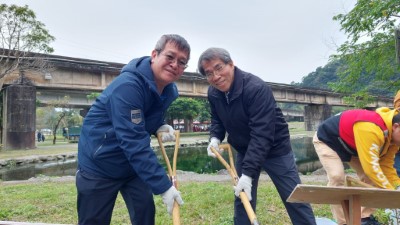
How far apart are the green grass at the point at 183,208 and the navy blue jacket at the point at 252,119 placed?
1379 millimetres

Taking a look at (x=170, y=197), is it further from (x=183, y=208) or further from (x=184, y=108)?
(x=184, y=108)

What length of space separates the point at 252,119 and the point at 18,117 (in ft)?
56.9

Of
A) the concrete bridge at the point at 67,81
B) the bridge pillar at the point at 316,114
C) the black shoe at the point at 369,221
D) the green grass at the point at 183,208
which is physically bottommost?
the green grass at the point at 183,208

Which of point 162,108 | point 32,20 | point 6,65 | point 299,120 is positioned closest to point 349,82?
point 162,108

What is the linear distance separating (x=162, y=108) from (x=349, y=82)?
933 centimetres

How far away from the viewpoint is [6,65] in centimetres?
1570

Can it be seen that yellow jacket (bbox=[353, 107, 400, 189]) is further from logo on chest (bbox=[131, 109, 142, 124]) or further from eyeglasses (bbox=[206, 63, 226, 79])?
logo on chest (bbox=[131, 109, 142, 124])

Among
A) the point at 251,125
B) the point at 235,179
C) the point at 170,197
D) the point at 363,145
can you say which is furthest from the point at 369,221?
the point at 170,197

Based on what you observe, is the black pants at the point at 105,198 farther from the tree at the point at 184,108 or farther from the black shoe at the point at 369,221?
the tree at the point at 184,108

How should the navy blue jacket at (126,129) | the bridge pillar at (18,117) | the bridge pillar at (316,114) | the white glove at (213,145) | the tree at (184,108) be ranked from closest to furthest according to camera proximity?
1. the navy blue jacket at (126,129)
2. the white glove at (213,145)
3. the bridge pillar at (18,117)
4. the bridge pillar at (316,114)
5. the tree at (184,108)

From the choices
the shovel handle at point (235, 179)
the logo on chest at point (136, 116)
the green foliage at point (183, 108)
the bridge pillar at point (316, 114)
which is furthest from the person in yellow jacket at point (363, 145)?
the bridge pillar at point (316, 114)

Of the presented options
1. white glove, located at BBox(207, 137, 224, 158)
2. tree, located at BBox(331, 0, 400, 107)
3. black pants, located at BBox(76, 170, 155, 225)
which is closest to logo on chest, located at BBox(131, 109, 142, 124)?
black pants, located at BBox(76, 170, 155, 225)

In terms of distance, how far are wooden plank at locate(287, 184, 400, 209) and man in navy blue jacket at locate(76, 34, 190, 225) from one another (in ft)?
2.81

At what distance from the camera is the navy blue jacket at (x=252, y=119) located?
2.57m
